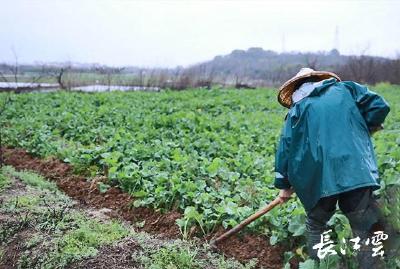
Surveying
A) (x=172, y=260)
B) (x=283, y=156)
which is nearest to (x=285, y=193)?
(x=283, y=156)

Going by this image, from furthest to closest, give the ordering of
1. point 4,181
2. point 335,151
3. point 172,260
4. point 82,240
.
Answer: point 4,181, point 82,240, point 172,260, point 335,151

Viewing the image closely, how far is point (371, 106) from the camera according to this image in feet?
8.99

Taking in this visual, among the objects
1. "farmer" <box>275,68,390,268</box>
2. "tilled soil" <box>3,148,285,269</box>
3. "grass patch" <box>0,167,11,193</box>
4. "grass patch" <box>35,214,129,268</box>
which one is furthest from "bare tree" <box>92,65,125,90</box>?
"farmer" <box>275,68,390,268</box>

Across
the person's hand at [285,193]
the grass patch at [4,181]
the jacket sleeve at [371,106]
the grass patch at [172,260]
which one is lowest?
the grass patch at [172,260]

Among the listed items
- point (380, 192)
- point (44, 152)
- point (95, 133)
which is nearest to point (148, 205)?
point (380, 192)

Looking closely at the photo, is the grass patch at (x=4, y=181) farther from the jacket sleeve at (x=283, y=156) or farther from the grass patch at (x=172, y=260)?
the jacket sleeve at (x=283, y=156)

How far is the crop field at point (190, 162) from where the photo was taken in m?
3.80

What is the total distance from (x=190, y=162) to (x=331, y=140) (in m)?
3.28

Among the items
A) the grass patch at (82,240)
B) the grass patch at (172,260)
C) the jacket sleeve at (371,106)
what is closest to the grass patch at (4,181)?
the grass patch at (82,240)

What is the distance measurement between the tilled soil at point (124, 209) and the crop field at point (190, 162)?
8 cm

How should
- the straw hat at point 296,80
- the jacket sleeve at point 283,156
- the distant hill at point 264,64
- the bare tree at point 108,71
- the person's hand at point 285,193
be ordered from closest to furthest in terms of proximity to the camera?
1. the jacket sleeve at point 283,156
2. the straw hat at point 296,80
3. the person's hand at point 285,193
4. the bare tree at point 108,71
5. the distant hill at point 264,64

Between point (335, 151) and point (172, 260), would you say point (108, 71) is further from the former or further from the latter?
point (335, 151)

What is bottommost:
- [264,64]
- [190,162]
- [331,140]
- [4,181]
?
[4,181]

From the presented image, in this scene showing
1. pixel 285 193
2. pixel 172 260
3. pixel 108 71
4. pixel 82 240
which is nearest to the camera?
pixel 285 193
